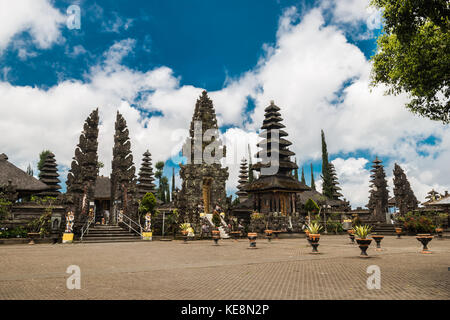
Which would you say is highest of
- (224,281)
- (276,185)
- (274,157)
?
(274,157)

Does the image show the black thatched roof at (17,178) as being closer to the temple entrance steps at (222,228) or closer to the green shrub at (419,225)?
the temple entrance steps at (222,228)

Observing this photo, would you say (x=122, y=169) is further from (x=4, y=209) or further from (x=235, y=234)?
(x=235, y=234)

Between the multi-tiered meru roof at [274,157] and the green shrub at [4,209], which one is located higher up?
the multi-tiered meru roof at [274,157]

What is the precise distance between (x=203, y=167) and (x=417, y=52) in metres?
22.2

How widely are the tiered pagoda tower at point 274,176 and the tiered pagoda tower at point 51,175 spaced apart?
27586 mm

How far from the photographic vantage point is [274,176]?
1526 inches

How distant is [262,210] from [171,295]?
110 feet

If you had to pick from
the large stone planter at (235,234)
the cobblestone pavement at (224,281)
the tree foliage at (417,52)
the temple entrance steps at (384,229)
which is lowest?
the temple entrance steps at (384,229)

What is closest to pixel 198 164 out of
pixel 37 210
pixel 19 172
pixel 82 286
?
pixel 37 210

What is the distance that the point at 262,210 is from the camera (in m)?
38.6

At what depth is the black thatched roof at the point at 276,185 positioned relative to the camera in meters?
36.8

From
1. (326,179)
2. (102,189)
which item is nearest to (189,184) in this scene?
(102,189)

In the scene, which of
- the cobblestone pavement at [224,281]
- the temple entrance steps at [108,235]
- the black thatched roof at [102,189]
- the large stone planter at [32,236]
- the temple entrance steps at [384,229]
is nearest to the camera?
the cobblestone pavement at [224,281]

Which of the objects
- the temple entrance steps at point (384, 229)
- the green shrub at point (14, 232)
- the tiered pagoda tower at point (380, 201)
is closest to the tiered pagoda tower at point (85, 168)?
the green shrub at point (14, 232)
